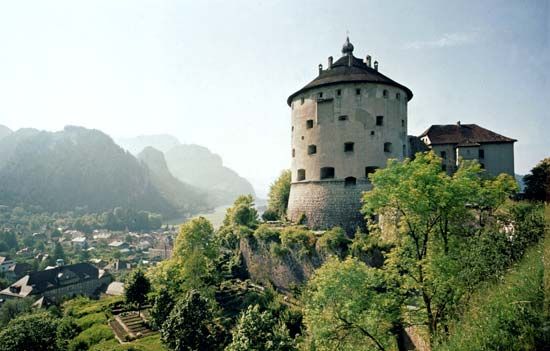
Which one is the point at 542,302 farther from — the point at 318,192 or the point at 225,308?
the point at 225,308

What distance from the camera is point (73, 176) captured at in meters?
172

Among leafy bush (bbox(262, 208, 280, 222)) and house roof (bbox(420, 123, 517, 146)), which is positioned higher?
house roof (bbox(420, 123, 517, 146))

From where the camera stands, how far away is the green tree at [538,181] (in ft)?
74.0

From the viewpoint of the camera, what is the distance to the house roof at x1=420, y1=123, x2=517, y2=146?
93.7 ft

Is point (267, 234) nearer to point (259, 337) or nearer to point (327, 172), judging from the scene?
point (327, 172)

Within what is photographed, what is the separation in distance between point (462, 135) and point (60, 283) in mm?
69714

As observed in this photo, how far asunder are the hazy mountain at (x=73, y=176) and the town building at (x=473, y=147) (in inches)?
6922

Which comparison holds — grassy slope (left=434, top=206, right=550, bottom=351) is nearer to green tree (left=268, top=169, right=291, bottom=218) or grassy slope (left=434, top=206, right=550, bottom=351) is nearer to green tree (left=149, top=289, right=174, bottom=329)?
green tree (left=149, top=289, right=174, bottom=329)

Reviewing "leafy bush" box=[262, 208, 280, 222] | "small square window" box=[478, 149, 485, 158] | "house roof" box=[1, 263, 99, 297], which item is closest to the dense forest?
"leafy bush" box=[262, 208, 280, 222]

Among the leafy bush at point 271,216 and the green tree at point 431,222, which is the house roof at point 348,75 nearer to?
the leafy bush at point 271,216

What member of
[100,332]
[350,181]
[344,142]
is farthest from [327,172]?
[100,332]

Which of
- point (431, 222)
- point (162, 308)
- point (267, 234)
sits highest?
point (431, 222)

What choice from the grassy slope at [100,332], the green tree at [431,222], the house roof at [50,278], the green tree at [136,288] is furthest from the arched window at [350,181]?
the house roof at [50,278]

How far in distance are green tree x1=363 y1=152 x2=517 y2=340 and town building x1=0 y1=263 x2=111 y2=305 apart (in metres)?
57.1
